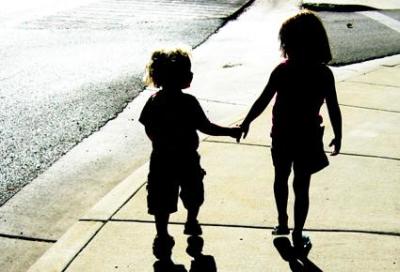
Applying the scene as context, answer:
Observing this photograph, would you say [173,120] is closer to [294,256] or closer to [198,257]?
[198,257]

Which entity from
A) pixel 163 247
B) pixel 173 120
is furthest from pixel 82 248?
pixel 173 120

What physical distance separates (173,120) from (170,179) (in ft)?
1.37

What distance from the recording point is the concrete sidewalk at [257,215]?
377 cm

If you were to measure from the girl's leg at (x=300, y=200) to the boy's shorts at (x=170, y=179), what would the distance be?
0.66 metres

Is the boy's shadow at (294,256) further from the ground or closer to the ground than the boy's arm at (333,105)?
closer to the ground

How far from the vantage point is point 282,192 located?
13.0 feet

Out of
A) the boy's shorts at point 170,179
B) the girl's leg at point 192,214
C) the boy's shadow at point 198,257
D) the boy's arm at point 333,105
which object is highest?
the boy's arm at point 333,105

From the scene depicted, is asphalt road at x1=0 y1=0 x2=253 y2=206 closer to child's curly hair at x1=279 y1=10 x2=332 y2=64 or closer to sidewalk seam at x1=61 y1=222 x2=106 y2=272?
sidewalk seam at x1=61 y1=222 x2=106 y2=272

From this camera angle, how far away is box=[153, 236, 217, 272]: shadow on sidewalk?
12.1 ft

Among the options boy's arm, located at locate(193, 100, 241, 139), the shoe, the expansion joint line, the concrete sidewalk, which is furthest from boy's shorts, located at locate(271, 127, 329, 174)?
the expansion joint line

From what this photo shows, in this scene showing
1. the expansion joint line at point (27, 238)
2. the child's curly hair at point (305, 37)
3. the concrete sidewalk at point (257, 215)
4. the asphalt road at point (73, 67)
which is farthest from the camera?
the asphalt road at point (73, 67)

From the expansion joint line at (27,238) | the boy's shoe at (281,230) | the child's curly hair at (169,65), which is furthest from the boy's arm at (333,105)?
the expansion joint line at (27,238)

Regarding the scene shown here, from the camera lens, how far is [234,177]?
499 cm

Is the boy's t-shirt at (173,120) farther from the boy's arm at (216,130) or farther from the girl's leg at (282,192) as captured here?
the girl's leg at (282,192)
